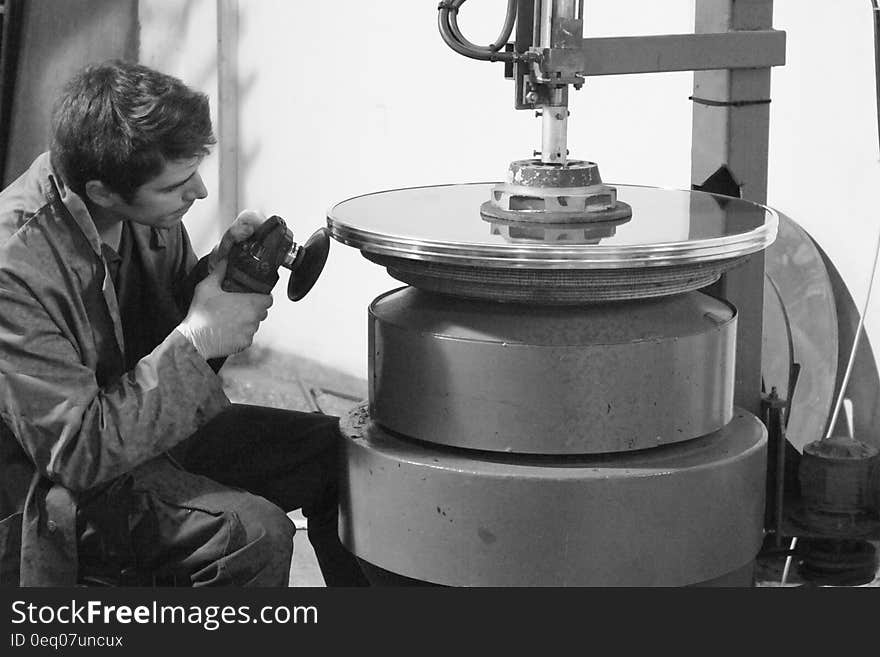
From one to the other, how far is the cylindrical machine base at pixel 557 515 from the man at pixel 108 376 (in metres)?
0.22

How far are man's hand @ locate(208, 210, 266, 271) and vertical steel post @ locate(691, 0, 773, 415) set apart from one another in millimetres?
661

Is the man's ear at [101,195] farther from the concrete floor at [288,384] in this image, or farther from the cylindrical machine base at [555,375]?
the concrete floor at [288,384]

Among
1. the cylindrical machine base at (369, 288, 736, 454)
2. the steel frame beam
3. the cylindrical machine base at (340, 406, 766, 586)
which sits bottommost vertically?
the cylindrical machine base at (340, 406, 766, 586)

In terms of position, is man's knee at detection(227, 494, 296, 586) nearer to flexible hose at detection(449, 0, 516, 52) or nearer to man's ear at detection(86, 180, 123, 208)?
man's ear at detection(86, 180, 123, 208)

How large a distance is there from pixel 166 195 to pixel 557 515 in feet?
2.18

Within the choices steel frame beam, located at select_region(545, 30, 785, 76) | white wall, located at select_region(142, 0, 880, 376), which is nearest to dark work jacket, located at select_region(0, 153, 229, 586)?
steel frame beam, located at select_region(545, 30, 785, 76)

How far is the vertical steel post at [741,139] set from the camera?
1.82 metres

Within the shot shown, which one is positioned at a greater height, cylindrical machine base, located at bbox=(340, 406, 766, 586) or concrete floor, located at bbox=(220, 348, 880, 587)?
cylindrical machine base, located at bbox=(340, 406, 766, 586)

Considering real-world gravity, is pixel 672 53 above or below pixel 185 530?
above

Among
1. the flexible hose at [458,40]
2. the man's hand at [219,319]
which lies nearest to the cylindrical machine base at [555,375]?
the man's hand at [219,319]

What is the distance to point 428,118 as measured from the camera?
11.0 ft

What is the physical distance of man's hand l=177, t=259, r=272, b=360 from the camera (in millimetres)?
1658

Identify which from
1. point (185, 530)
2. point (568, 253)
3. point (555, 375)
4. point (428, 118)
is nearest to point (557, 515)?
point (555, 375)

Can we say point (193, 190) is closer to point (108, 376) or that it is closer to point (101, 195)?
point (101, 195)
